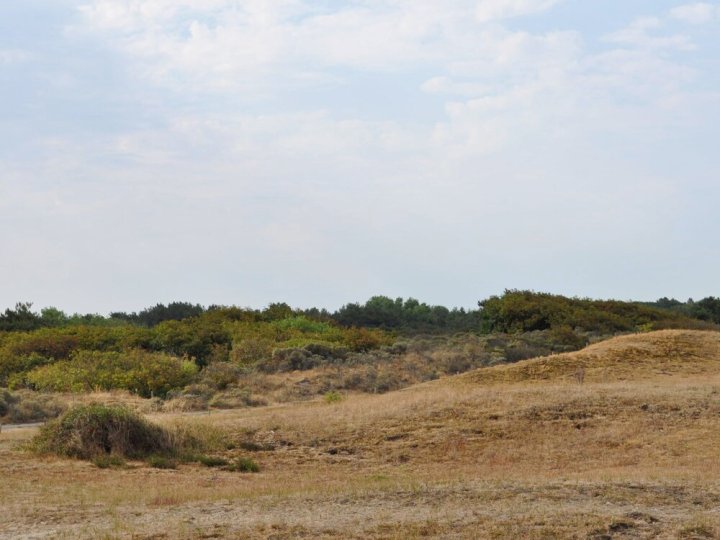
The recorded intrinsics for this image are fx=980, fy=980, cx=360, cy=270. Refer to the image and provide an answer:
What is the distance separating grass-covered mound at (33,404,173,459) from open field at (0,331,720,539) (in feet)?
2.08

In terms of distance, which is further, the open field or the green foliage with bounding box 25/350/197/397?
the green foliage with bounding box 25/350/197/397

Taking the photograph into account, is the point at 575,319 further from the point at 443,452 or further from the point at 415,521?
the point at 415,521

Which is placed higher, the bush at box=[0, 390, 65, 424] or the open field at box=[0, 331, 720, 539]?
the bush at box=[0, 390, 65, 424]

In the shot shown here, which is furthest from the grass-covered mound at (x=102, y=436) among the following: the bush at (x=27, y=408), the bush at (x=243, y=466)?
the bush at (x=27, y=408)

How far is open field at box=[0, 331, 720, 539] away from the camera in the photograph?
36.6ft

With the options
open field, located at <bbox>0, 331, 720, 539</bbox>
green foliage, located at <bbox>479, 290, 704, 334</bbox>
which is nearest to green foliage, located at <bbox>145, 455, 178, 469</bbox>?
open field, located at <bbox>0, 331, 720, 539</bbox>

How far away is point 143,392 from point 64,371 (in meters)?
4.80

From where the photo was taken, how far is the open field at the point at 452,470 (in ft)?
36.6

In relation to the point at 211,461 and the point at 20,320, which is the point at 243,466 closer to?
the point at 211,461

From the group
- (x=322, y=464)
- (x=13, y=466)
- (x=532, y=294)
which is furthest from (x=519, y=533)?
(x=532, y=294)

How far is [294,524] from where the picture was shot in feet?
36.5

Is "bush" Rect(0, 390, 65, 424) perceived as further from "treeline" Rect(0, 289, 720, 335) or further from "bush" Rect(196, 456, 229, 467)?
"treeline" Rect(0, 289, 720, 335)

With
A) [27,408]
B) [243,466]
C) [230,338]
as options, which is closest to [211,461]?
[243,466]

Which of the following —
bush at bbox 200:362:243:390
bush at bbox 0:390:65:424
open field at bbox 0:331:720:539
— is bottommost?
open field at bbox 0:331:720:539
